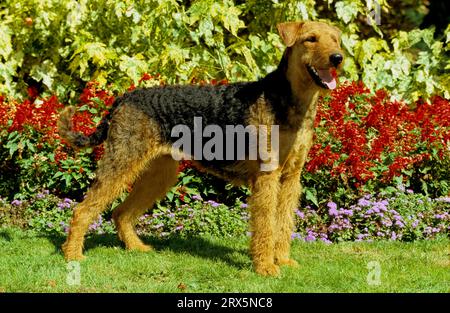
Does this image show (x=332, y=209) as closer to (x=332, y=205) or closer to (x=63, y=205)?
(x=332, y=205)

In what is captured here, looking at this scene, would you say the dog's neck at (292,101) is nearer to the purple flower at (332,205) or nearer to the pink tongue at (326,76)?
the pink tongue at (326,76)

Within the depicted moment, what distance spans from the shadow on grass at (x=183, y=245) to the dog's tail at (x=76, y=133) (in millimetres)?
883

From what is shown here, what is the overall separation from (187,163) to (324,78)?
245 cm

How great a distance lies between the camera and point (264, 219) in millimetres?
4488

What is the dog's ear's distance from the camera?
441 centimetres

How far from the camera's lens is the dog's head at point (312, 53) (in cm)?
414

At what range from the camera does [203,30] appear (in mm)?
6742

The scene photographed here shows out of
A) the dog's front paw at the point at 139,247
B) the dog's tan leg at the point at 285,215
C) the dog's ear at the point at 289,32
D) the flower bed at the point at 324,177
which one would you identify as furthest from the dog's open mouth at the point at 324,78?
the dog's front paw at the point at 139,247

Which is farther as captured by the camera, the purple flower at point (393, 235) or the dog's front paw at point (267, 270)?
the purple flower at point (393, 235)

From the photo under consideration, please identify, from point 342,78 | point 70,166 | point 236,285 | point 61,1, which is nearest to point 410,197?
point 342,78

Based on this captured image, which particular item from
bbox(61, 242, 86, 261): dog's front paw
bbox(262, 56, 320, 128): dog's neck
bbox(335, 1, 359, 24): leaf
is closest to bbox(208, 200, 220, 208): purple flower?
bbox(61, 242, 86, 261): dog's front paw

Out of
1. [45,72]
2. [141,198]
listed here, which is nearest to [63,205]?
[141,198]
